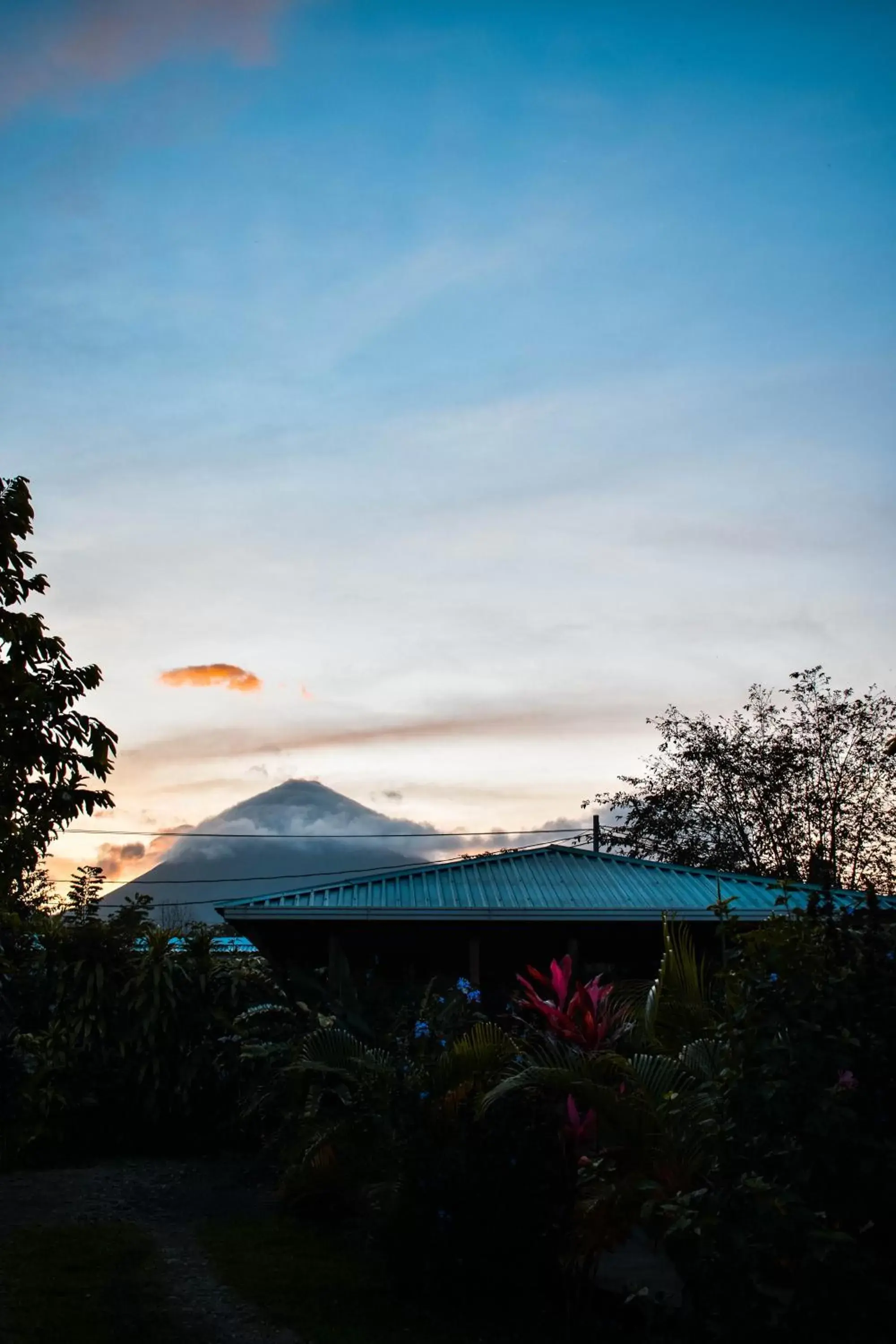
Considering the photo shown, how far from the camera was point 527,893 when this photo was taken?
42.5 ft

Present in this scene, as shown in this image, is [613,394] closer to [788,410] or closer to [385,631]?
[788,410]

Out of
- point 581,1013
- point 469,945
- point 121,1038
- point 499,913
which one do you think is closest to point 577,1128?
point 581,1013

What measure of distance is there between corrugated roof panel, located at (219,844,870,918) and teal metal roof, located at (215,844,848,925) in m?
0.01

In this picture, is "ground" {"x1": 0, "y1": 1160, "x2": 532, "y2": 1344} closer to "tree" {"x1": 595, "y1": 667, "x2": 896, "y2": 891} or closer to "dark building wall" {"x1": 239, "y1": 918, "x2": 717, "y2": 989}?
"dark building wall" {"x1": 239, "y1": 918, "x2": 717, "y2": 989}

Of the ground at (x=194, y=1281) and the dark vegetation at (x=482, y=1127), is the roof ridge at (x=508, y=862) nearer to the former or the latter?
the dark vegetation at (x=482, y=1127)

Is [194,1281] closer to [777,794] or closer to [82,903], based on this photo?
[82,903]

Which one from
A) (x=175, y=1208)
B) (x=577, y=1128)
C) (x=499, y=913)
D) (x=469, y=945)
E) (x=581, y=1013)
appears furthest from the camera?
(x=469, y=945)

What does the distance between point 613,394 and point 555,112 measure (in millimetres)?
2998

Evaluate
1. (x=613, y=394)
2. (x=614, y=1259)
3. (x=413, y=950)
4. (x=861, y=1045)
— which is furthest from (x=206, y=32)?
(x=413, y=950)

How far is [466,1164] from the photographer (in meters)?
6.30

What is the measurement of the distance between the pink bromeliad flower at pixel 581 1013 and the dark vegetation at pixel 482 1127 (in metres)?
0.02

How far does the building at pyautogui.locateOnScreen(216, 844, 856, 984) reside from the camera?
1190cm

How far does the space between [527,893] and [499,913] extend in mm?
1180

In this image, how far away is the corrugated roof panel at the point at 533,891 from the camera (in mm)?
11875
